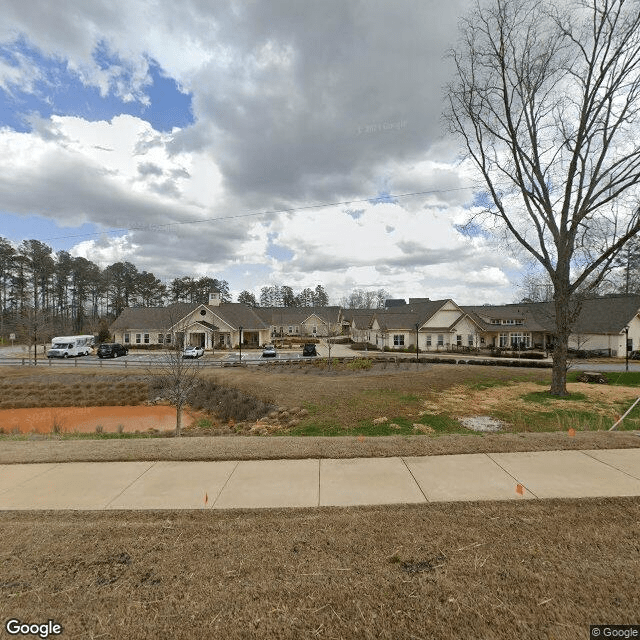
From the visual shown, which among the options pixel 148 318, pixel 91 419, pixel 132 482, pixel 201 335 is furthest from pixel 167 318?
pixel 132 482

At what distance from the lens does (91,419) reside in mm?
19484

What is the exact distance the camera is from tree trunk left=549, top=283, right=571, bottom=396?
16.1m

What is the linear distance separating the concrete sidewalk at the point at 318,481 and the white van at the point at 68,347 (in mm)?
40186

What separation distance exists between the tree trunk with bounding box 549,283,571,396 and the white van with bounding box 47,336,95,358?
4451cm

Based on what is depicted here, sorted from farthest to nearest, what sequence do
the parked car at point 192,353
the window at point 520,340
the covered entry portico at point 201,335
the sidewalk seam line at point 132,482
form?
the covered entry portico at point 201,335 < the window at point 520,340 < the parked car at point 192,353 < the sidewalk seam line at point 132,482

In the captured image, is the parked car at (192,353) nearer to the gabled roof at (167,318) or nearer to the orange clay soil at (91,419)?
the gabled roof at (167,318)

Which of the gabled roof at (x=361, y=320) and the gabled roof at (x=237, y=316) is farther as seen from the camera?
the gabled roof at (x=361, y=320)

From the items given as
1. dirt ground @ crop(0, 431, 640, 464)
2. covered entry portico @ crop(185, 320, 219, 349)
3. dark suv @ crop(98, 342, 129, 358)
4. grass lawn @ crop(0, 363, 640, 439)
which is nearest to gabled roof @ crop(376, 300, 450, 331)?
grass lawn @ crop(0, 363, 640, 439)

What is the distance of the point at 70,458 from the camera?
6.21 meters

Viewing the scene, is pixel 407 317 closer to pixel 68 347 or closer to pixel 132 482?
pixel 68 347

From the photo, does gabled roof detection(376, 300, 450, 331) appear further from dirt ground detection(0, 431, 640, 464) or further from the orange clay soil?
dirt ground detection(0, 431, 640, 464)

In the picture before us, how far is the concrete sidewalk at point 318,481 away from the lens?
456 centimetres

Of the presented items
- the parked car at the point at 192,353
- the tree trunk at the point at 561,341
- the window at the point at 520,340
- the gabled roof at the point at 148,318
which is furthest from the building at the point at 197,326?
the tree trunk at the point at 561,341

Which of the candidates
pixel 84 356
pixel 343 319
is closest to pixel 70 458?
pixel 84 356
